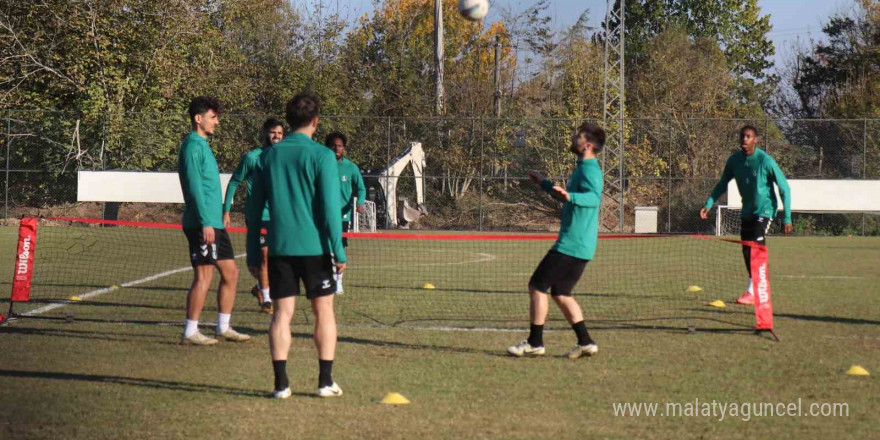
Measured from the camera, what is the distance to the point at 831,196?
3153 cm

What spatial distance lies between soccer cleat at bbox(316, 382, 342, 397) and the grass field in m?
0.08

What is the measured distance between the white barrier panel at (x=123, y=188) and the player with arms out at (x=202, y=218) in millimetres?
23648

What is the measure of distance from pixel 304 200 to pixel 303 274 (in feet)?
1.56

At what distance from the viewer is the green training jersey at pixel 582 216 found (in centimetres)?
791

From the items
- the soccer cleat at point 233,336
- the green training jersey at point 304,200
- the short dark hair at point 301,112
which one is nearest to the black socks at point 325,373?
the green training jersey at point 304,200

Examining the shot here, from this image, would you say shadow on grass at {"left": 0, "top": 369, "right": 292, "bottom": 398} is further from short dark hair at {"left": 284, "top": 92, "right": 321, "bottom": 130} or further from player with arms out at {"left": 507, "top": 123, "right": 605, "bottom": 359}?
player with arms out at {"left": 507, "top": 123, "right": 605, "bottom": 359}

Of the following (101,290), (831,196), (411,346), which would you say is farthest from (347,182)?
(831,196)

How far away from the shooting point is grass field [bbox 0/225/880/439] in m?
5.83

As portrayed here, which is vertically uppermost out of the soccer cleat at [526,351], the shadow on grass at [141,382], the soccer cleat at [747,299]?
the soccer cleat at [747,299]

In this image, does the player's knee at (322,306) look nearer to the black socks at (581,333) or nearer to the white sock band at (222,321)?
the black socks at (581,333)

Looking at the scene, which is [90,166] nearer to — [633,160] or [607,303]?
[633,160]

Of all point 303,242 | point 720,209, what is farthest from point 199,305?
point 720,209

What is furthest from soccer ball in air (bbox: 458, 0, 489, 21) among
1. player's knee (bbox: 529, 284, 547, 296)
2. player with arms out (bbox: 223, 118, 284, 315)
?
player's knee (bbox: 529, 284, 547, 296)

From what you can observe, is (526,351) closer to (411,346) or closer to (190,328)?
(411,346)
